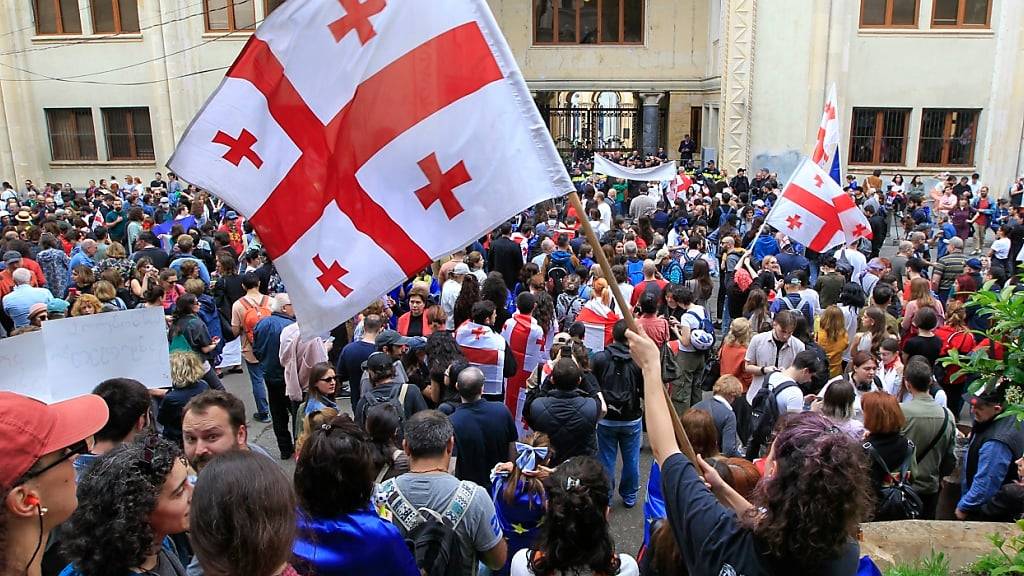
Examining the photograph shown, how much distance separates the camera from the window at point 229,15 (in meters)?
26.6

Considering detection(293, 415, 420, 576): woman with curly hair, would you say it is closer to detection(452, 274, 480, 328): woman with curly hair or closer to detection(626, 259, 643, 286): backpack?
detection(452, 274, 480, 328): woman with curly hair

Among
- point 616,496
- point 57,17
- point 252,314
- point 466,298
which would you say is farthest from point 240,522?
point 57,17

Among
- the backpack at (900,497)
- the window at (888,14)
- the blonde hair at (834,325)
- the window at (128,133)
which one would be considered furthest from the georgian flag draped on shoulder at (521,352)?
the window at (128,133)

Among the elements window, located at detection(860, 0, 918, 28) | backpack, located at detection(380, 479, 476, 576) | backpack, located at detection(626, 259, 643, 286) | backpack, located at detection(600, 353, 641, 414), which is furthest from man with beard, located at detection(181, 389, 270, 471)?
window, located at detection(860, 0, 918, 28)

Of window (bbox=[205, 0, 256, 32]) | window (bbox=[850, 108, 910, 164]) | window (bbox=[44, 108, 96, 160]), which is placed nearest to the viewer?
window (bbox=[850, 108, 910, 164])

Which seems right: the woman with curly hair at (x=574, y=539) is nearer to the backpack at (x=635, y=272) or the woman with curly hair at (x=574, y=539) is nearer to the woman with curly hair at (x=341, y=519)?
the woman with curly hair at (x=341, y=519)

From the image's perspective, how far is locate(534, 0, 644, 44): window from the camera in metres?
30.1

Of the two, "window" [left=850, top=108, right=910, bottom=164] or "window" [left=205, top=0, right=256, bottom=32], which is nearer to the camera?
"window" [left=850, top=108, right=910, bottom=164]

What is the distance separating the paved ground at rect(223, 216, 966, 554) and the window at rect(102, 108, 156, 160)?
2098 centimetres

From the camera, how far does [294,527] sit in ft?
7.22

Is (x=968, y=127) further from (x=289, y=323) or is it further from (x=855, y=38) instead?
(x=289, y=323)

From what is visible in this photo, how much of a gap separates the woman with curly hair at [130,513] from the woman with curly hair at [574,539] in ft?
4.57

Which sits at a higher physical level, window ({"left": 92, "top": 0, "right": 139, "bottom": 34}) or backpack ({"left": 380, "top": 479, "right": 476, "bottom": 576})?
window ({"left": 92, "top": 0, "right": 139, "bottom": 34})

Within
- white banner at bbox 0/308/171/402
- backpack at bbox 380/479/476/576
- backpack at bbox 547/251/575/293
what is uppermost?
white banner at bbox 0/308/171/402
